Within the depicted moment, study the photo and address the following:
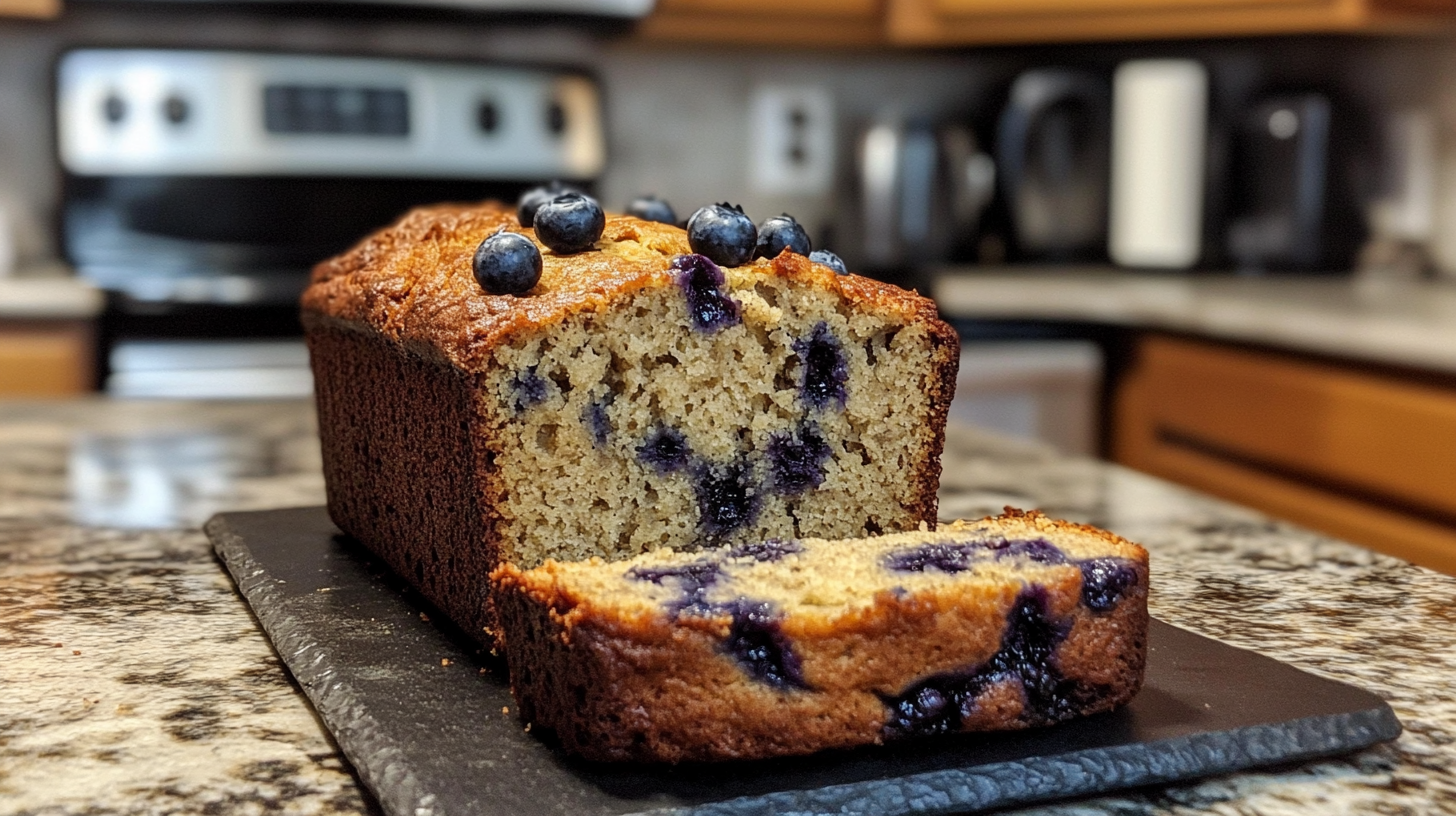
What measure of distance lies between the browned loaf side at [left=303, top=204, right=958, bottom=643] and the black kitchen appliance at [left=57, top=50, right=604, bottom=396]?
2.26m

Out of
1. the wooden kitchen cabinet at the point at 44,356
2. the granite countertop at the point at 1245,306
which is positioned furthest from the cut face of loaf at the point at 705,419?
the wooden kitchen cabinet at the point at 44,356

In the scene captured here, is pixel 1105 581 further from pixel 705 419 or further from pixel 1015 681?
pixel 705 419

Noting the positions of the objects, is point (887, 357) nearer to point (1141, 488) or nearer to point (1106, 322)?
point (1141, 488)

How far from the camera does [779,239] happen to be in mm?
1138

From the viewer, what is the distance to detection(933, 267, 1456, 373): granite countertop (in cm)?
256

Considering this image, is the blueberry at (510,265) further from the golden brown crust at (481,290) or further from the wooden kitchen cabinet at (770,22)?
the wooden kitchen cabinet at (770,22)

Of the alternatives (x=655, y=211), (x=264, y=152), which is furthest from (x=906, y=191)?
(x=655, y=211)

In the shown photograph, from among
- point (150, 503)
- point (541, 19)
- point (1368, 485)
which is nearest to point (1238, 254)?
point (1368, 485)

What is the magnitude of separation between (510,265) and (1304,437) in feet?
6.79

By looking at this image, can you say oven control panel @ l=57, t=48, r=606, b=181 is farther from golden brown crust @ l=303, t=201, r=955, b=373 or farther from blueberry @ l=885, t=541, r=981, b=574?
blueberry @ l=885, t=541, r=981, b=574

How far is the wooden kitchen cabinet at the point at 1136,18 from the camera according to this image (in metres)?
3.30

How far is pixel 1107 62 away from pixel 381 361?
329 centimetres

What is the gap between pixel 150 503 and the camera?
1630 millimetres

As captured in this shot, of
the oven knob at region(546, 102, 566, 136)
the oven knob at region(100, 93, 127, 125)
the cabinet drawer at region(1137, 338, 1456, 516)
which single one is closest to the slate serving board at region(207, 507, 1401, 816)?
the cabinet drawer at region(1137, 338, 1456, 516)
